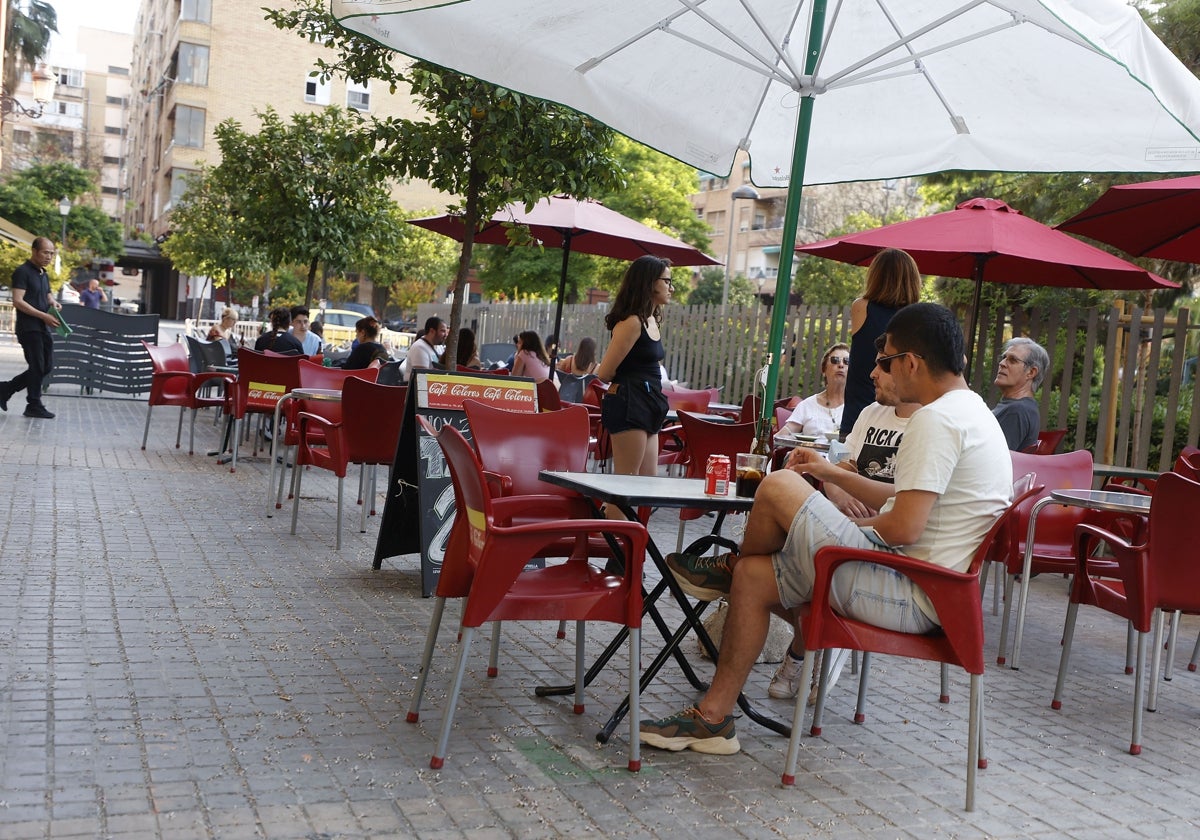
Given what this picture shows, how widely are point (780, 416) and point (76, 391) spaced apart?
12299 mm

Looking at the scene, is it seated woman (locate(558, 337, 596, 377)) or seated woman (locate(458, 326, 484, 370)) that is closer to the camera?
seated woman (locate(458, 326, 484, 370))

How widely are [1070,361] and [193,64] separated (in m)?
52.4

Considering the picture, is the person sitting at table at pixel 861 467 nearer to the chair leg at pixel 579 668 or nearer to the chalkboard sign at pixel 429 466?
the chair leg at pixel 579 668

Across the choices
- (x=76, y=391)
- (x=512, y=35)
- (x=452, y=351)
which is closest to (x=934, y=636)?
(x=512, y=35)

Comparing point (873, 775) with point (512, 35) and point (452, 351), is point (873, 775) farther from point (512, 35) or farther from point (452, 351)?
point (452, 351)

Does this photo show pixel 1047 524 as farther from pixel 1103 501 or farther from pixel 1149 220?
pixel 1149 220

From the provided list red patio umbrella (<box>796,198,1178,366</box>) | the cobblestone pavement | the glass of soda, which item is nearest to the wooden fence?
red patio umbrella (<box>796,198,1178,366</box>)

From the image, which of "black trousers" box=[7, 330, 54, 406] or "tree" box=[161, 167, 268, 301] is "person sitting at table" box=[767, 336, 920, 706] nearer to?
"black trousers" box=[7, 330, 54, 406]

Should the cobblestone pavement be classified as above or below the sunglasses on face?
below

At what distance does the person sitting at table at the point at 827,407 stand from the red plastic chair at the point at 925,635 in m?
3.71

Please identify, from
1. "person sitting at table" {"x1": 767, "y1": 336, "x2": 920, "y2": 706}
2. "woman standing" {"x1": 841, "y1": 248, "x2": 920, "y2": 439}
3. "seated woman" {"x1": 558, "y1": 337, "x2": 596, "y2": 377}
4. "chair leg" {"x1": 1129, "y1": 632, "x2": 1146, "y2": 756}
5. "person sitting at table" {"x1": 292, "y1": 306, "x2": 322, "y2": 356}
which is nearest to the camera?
"person sitting at table" {"x1": 767, "y1": 336, "x2": 920, "y2": 706}

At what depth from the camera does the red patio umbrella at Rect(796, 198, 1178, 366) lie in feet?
29.3

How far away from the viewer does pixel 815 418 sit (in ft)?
25.3

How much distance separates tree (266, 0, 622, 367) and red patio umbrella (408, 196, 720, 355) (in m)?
0.99
